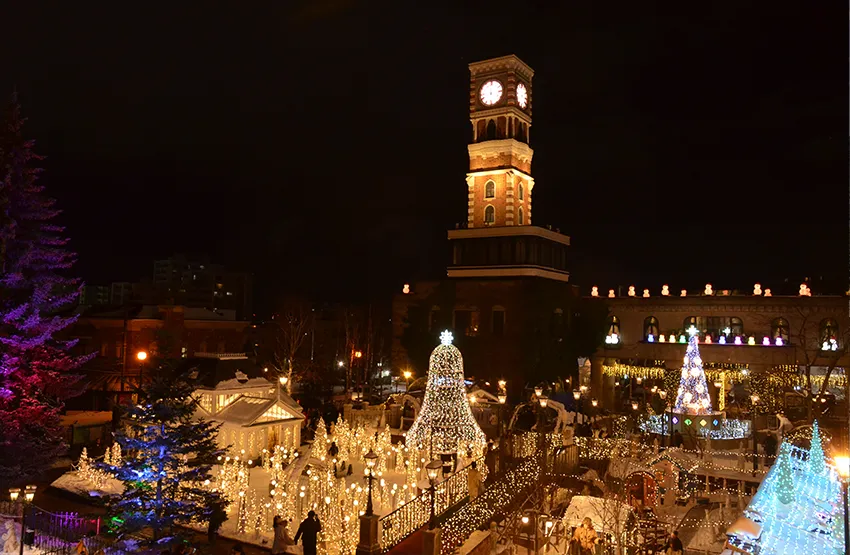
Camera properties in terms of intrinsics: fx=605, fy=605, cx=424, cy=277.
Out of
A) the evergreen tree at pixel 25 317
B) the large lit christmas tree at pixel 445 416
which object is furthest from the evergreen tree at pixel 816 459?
the evergreen tree at pixel 25 317

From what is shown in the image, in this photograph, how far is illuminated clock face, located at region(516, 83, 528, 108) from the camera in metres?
44.5

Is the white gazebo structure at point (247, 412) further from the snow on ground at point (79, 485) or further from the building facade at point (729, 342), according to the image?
the building facade at point (729, 342)

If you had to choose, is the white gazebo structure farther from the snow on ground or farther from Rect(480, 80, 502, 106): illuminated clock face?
Rect(480, 80, 502, 106): illuminated clock face

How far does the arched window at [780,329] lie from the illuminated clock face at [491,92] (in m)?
24.3

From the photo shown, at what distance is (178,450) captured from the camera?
37.3 feet

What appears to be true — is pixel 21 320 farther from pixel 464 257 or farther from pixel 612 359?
pixel 612 359

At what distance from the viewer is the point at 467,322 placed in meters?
39.1

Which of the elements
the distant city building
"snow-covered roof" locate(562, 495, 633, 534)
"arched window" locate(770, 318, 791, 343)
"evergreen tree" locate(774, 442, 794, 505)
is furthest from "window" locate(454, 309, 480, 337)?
the distant city building

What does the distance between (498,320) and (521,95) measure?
1795 cm

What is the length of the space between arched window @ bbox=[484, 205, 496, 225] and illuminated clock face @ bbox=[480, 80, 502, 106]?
7.88 metres

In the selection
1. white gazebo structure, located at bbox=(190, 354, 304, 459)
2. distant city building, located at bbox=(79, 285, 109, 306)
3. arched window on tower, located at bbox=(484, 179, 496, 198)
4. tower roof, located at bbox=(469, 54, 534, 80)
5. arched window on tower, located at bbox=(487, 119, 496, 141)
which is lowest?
white gazebo structure, located at bbox=(190, 354, 304, 459)

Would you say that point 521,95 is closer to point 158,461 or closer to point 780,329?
point 780,329

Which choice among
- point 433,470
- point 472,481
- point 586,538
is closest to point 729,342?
point 472,481

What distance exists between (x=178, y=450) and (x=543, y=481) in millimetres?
11760
